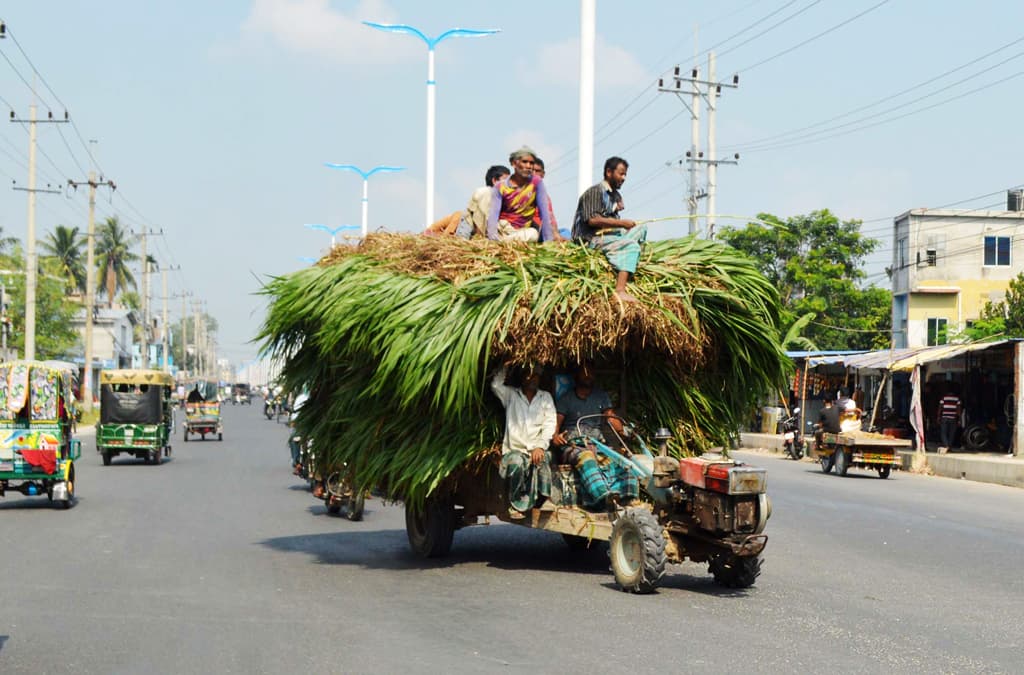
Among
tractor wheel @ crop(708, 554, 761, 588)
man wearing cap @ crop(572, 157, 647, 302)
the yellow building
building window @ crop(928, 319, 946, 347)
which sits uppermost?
the yellow building

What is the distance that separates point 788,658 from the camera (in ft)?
23.2

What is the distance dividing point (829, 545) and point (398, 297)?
6185 mm

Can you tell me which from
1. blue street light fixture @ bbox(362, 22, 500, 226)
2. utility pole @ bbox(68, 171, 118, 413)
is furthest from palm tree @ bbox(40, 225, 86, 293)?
blue street light fixture @ bbox(362, 22, 500, 226)

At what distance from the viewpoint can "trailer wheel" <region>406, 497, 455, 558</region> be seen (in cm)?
1132

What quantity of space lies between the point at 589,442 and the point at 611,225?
191 centimetres

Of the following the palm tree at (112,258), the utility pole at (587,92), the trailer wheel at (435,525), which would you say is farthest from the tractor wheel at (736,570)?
the palm tree at (112,258)

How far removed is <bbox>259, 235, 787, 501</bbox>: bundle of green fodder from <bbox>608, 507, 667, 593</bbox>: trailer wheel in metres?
1.40

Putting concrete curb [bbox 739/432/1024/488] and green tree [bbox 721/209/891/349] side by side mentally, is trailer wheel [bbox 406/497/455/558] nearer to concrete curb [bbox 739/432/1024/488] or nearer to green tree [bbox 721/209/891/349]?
concrete curb [bbox 739/432/1024/488]

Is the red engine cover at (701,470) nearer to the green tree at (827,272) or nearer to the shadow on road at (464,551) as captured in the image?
the shadow on road at (464,551)

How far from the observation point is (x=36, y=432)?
16.6 meters

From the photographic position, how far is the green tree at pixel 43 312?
64750mm

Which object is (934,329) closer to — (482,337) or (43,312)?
(43,312)

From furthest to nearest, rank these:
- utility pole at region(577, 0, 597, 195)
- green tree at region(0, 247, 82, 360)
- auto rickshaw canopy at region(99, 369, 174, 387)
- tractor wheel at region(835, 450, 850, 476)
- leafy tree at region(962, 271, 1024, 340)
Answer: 1. green tree at region(0, 247, 82, 360)
2. leafy tree at region(962, 271, 1024, 340)
3. auto rickshaw canopy at region(99, 369, 174, 387)
4. tractor wheel at region(835, 450, 850, 476)
5. utility pole at region(577, 0, 597, 195)

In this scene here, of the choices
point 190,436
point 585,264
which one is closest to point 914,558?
point 585,264
